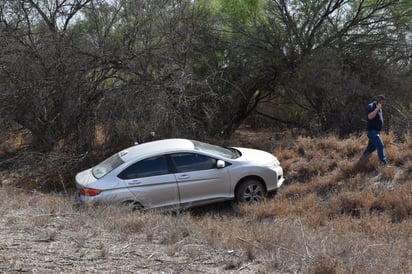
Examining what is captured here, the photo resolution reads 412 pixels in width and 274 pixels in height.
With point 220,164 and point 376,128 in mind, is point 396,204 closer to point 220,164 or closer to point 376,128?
point 376,128

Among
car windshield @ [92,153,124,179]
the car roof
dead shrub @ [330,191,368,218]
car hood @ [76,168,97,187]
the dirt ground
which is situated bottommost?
dead shrub @ [330,191,368,218]

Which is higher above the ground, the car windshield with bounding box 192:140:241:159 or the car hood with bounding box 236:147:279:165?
the car windshield with bounding box 192:140:241:159

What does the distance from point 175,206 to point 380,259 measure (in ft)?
17.1

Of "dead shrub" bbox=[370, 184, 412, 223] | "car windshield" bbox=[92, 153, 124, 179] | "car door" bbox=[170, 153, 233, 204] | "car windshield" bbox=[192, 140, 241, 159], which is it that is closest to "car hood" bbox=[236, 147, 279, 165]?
"car windshield" bbox=[192, 140, 241, 159]

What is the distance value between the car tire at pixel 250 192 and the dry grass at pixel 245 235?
0.22 m

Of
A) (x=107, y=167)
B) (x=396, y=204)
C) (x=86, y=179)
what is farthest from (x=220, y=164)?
(x=396, y=204)

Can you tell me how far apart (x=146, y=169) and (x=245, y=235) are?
426cm

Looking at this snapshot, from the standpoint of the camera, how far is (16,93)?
Answer: 44.6 ft

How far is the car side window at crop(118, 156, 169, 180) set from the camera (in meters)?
9.45

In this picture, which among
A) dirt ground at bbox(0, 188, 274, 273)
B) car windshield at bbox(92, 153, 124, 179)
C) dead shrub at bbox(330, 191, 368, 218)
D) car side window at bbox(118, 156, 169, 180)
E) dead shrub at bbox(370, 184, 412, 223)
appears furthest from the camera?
car windshield at bbox(92, 153, 124, 179)

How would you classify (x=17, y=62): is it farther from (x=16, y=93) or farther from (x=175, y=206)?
(x=175, y=206)

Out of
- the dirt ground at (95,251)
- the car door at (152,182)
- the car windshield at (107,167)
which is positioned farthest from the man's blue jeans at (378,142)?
the dirt ground at (95,251)

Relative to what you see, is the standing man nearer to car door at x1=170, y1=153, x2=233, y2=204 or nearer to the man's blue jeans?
the man's blue jeans

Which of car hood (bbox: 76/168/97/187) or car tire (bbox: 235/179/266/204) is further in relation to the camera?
car tire (bbox: 235/179/266/204)
